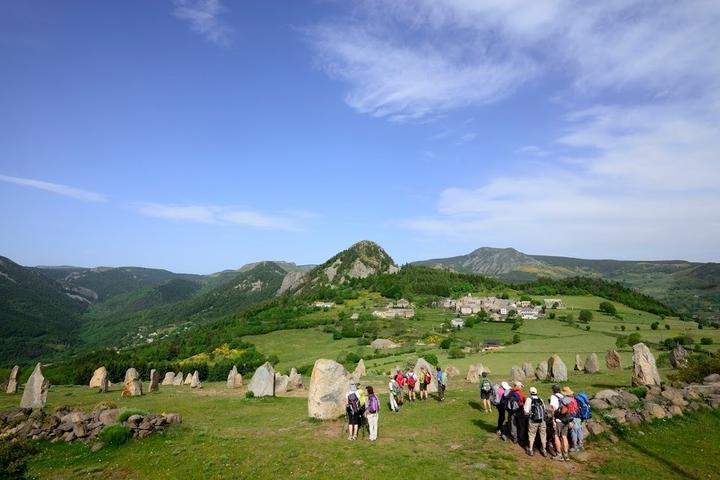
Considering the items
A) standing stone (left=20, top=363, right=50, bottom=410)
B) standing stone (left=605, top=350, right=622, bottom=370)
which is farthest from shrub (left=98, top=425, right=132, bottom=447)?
standing stone (left=605, top=350, right=622, bottom=370)

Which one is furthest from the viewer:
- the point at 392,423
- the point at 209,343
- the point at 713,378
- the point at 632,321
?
the point at 209,343

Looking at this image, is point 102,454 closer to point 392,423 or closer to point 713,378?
point 392,423

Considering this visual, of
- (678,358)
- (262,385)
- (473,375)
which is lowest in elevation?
(473,375)

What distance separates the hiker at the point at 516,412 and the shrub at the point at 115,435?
17753mm

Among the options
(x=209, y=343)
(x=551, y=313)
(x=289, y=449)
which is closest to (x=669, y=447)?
(x=289, y=449)

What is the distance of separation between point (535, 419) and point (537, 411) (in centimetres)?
36

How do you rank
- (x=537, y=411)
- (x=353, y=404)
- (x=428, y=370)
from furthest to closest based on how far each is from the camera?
(x=428, y=370), (x=353, y=404), (x=537, y=411)

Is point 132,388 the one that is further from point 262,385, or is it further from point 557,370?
point 557,370

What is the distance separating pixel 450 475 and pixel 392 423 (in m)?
7.92

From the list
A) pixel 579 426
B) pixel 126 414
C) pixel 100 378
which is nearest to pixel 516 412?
pixel 579 426

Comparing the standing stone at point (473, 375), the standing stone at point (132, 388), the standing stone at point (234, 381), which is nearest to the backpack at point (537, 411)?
the standing stone at point (473, 375)

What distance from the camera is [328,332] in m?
116

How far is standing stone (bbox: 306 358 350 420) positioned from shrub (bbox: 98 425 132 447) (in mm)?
8915

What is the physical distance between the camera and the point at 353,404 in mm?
19703
